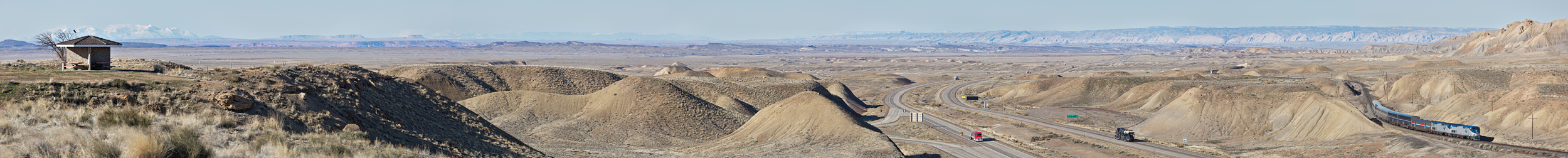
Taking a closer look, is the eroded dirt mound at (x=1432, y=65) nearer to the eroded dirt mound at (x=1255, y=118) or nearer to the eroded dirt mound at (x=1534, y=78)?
the eroded dirt mound at (x=1534, y=78)

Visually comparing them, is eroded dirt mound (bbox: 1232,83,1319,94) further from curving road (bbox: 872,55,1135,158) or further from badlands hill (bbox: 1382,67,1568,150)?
curving road (bbox: 872,55,1135,158)

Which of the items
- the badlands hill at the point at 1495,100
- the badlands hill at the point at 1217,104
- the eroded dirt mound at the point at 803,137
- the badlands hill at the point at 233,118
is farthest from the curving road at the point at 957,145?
the badlands hill at the point at 233,118

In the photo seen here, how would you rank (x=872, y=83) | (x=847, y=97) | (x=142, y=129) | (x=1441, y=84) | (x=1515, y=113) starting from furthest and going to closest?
(x=872, y=83), (x=847, y=97), (x=1441, y=84), (x=1515, y=113), (x=142, y=129)

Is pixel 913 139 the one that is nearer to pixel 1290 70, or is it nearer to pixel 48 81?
pixel 48 81

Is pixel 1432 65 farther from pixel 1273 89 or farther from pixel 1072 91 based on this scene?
pixel 1072 91

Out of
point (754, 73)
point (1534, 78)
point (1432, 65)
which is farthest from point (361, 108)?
point (1432, 65)

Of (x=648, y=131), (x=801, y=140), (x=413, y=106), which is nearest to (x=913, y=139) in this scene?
(x=801, y=140)

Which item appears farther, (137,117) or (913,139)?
(913,139)
